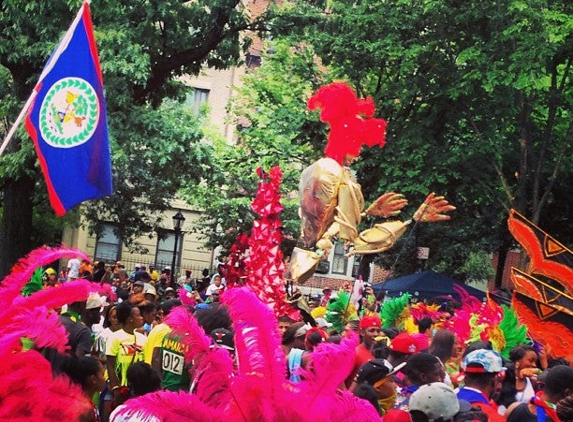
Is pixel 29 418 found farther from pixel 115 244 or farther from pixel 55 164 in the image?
pixel 115 244

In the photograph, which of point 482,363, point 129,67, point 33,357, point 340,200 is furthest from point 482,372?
point 129,67

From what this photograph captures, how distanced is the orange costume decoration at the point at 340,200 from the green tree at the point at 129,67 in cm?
526

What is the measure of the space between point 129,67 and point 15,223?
383 cm

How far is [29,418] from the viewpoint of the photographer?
3.66 meters

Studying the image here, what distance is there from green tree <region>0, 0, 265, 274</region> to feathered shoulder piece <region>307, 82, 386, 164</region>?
5104 millimetres

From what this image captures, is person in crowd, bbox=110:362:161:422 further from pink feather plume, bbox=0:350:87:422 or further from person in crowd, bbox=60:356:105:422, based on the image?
pink feather plume, bbox=0:350:87:422

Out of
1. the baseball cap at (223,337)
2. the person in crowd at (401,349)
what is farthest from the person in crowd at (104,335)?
the baseball cap at (223,337)

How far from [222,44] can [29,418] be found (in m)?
20.1

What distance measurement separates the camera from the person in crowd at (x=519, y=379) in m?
7.87

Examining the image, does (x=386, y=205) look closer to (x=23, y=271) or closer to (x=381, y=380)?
(x=381, y=380)

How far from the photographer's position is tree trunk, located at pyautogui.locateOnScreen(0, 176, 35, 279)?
20.2 m

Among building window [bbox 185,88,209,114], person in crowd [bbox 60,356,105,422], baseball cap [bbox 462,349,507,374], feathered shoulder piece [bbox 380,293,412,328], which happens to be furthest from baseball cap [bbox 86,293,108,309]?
building window [bbox 185,88,209,114]

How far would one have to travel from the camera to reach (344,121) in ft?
50.3

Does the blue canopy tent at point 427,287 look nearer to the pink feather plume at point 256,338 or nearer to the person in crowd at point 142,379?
the person in crowd at point 142,379
